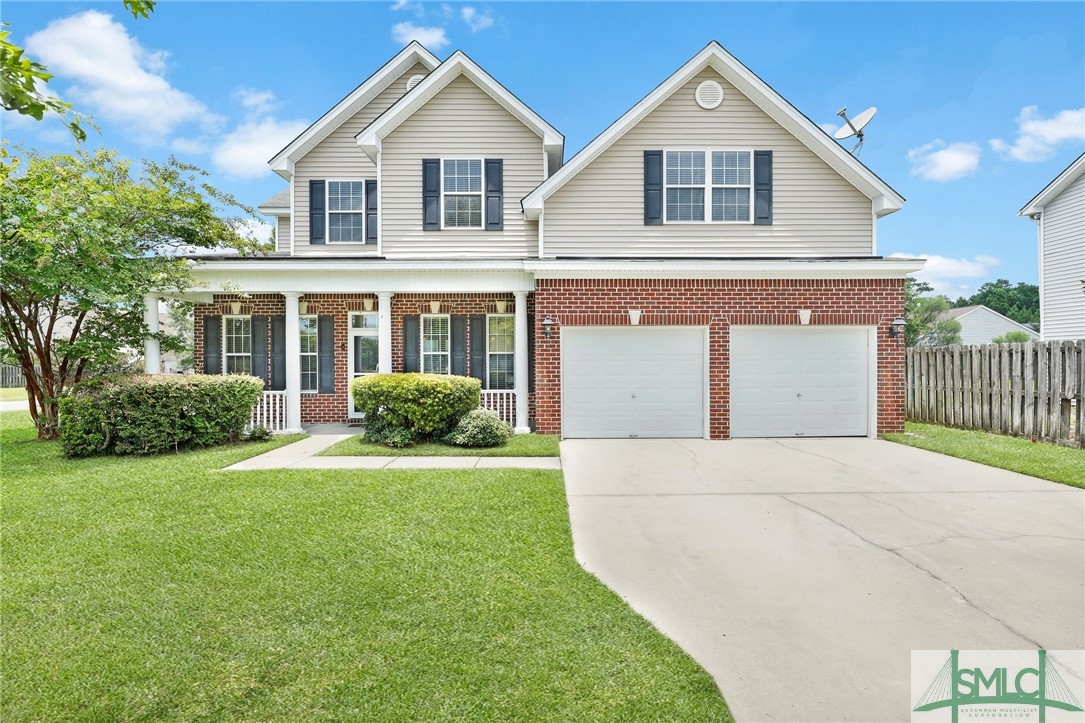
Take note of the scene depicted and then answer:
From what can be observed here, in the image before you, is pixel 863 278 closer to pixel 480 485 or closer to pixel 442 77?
pixel 480 485

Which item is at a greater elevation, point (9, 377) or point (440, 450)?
point (9, 377)

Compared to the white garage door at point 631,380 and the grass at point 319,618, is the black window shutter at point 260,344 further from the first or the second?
the white garage door at point 631,380

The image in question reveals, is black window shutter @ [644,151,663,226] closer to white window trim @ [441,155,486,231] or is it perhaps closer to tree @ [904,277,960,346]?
white window trim @ [441,155,486,231]

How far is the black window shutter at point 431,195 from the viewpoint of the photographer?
40.3 ft

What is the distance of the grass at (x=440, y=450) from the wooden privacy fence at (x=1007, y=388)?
9.16 metres

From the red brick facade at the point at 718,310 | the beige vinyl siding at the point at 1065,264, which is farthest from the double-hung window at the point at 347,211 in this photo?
the beige vinyl siding at the point at 1065,264

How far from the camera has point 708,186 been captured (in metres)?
11.4

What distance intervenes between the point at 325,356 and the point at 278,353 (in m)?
1.19

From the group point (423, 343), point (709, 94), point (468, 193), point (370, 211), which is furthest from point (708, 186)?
point (370, 211)

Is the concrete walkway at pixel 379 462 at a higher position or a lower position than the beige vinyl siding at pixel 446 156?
lower

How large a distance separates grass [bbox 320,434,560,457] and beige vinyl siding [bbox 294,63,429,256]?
18.5 ft

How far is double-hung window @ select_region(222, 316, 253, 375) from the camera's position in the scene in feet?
42.1

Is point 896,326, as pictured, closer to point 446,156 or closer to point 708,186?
point 708,186

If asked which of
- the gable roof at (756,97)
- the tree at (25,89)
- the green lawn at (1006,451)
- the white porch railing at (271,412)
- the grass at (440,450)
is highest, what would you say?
the gable roof at (756,97)
